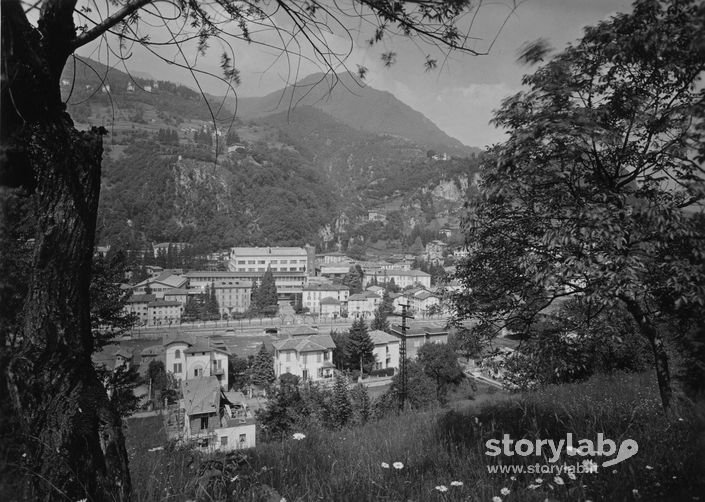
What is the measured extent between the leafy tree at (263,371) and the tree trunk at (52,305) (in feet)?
74.2

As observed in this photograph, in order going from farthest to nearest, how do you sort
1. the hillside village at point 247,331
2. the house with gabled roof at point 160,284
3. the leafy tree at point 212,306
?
the house with gabled roof at point 160,284
the leafy tree at point 212,306
the hillside village at point 247,331

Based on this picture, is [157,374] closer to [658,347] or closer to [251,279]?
[658,347]

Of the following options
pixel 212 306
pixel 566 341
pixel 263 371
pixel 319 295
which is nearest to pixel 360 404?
pixel 263 371

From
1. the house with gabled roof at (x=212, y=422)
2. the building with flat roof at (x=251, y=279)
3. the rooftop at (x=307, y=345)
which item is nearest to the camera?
the house with gabled roof at (x=212, y=422)

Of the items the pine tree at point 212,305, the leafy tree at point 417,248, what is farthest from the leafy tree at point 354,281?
the leafy tree at point 417,248

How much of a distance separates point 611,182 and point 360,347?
25.8m

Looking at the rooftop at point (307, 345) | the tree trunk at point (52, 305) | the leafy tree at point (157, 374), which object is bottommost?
the leafy tree at point (157, 374)

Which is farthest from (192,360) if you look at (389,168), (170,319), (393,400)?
(389,168)

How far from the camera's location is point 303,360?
25562 millimetres

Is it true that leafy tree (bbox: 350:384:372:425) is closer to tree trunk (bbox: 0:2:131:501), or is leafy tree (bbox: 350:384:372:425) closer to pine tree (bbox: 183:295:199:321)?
tree trunk (bbox: 0:2:131:501)

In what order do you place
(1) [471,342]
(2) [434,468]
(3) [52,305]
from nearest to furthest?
(3) [52,305]
(2) [434,468]
(1) [471,342]

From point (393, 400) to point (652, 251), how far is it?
16517 mm

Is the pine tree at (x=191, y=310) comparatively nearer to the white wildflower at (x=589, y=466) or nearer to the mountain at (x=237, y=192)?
the mountain at (x=237, y=192)

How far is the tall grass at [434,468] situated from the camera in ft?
5.25
